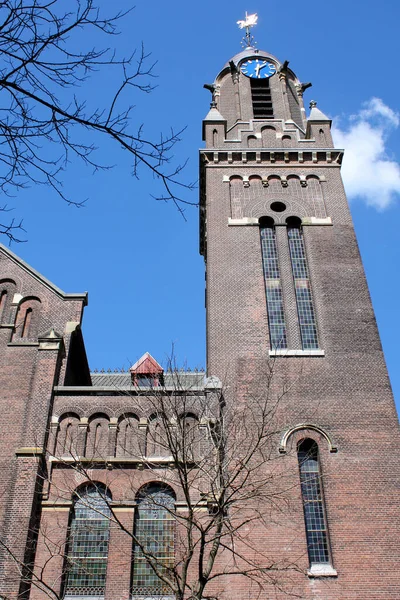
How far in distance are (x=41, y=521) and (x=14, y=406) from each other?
3.05 meters

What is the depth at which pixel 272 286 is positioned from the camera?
20875 millimetres

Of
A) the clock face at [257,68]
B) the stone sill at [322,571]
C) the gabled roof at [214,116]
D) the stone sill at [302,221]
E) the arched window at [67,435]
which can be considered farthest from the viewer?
the clock face at [257,68]

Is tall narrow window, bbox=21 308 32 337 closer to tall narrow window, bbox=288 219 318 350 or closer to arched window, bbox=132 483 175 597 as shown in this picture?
arched window, bbox=132 483 175 597

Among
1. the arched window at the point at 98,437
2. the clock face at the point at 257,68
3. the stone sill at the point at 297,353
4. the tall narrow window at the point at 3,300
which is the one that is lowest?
the arched window at the point at 98,437

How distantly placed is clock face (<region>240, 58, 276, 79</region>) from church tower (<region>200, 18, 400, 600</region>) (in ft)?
7.94

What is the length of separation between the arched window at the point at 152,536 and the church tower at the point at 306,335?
2.08 m

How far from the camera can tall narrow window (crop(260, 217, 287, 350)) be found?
1961 centimetres

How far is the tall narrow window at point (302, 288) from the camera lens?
1961 cm

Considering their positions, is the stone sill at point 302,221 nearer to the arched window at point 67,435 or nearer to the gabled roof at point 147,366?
the gabled roof at point 147,366

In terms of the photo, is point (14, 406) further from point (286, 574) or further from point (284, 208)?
point (284, 208)

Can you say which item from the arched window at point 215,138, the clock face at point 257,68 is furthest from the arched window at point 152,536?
the clock face at point 257,68

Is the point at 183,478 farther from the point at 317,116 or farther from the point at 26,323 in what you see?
the point at 317,116

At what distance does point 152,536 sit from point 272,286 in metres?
8.71

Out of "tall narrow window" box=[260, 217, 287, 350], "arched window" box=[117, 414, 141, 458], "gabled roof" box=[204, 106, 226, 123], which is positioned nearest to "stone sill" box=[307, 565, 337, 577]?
"arched window" box=[117, 414, 141, 458]
